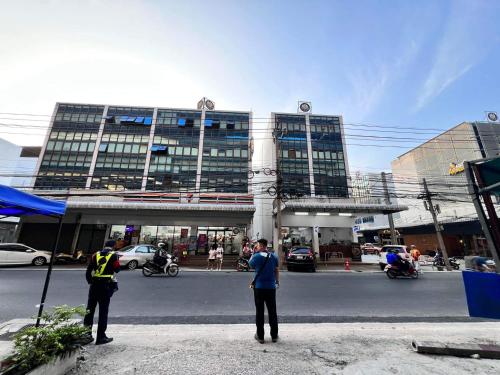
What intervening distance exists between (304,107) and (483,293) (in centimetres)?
4794

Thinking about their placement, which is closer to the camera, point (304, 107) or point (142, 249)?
point (142, 249)

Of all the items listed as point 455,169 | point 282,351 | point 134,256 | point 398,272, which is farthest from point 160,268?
point 455,169

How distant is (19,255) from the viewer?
15.6 metres

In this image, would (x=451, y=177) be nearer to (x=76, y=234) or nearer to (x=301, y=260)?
(x=301, y=260)

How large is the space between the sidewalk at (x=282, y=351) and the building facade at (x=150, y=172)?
1816 centimetres

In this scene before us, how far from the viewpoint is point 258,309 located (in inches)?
162

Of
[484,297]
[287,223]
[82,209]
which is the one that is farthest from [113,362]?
[82,209]

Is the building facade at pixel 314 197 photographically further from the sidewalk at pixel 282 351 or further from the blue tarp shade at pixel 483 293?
the blue tarp shade at pixel 483 293

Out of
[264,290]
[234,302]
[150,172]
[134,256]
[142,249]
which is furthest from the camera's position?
[150,172]

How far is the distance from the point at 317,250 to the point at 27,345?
973 inches

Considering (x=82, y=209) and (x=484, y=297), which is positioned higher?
(x=82, y=209)

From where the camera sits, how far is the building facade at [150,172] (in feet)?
76.8

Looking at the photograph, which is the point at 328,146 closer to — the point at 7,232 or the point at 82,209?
the point at 82,209

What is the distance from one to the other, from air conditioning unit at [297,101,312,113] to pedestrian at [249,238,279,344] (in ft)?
153
